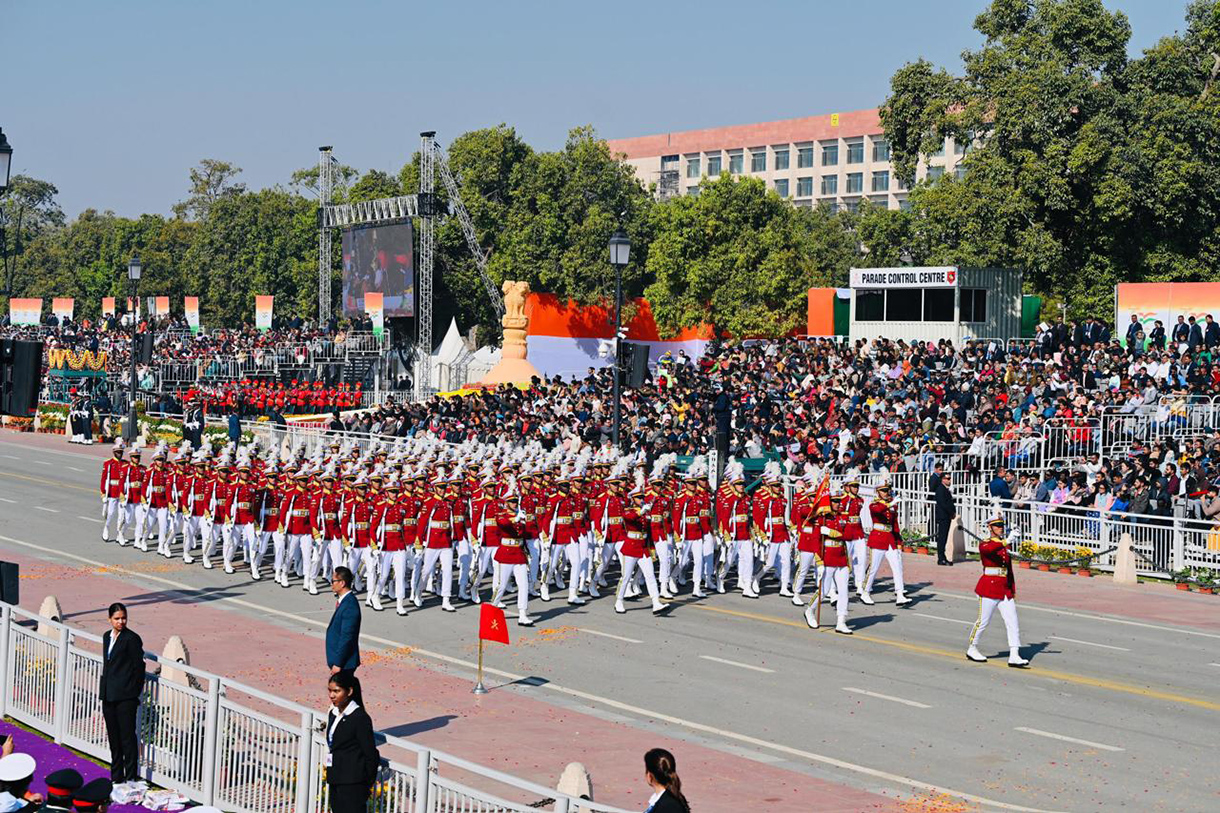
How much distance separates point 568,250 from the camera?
213ft

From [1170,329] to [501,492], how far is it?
2318 cm

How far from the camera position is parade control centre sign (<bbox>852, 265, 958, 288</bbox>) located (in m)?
42.4

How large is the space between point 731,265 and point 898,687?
42.4 m

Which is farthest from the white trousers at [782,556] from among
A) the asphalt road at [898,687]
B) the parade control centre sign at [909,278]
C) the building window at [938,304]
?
the building window at [938,304]

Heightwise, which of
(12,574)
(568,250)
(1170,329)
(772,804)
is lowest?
(772,804)

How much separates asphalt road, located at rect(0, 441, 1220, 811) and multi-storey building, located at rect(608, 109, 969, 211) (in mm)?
78635

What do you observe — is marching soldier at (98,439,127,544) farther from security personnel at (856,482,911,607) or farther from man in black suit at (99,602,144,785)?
man in black suit at (99,602,144,785)

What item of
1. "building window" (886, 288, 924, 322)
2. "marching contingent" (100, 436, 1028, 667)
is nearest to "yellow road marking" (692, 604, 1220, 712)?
"marching contingent" (100, 436, 1028, 667)

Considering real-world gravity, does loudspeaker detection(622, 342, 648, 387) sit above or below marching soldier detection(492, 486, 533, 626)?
above

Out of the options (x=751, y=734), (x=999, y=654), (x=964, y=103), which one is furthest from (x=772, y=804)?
(x=964, y=103)

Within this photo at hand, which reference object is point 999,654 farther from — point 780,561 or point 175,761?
point 175,761

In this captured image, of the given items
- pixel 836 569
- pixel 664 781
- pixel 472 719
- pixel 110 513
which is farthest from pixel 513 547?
pixel 110 513

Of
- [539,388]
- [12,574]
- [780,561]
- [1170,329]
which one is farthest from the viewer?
[539,388]

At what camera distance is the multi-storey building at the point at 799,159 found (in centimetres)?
10125
